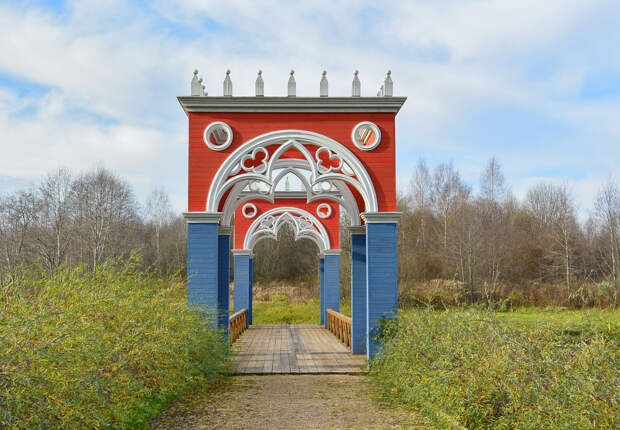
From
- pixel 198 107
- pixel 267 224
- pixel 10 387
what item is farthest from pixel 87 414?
pixel 267 224

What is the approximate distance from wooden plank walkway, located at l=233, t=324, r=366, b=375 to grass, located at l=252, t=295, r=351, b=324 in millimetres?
4739

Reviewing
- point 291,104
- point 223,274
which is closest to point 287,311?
point 223,274

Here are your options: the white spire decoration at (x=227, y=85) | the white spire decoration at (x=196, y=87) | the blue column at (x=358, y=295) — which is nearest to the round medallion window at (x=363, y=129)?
the white spire decoration at (x=227, y=85)

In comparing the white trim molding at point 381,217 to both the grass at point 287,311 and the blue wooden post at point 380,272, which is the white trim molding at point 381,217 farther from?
the grass at point 287,311

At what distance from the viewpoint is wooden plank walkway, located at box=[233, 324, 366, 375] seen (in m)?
8.12

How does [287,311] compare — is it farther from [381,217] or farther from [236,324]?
[381,217]

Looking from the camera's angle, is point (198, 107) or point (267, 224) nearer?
point (198, 107)

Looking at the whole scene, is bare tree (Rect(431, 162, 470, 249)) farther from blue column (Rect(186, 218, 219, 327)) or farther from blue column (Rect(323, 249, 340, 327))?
blue column (Rect(186, 218, 219, 327))

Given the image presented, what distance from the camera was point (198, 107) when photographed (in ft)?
27.5

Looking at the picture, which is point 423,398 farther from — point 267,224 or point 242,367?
point 267,224

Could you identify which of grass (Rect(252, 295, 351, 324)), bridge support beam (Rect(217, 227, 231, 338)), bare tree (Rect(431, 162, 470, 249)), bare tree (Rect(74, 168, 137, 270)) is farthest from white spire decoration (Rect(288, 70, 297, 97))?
bare tree (Rect(431, 162, 470, 249))

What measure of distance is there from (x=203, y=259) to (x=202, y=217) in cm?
64

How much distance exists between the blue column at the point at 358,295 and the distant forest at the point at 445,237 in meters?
9.53

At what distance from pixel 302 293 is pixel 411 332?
21.1m
